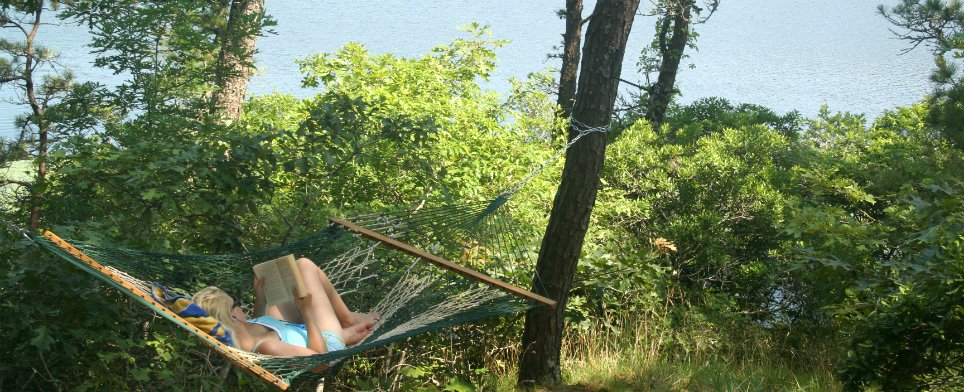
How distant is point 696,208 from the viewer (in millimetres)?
6414

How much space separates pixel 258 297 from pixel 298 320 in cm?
17

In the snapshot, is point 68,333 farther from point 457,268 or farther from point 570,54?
point 570,54

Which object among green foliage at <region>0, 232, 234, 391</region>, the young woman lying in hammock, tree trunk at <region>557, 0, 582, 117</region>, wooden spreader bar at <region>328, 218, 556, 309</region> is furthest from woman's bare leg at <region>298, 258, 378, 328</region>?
tree trunk at <region>557, 0, 582, 117</region>

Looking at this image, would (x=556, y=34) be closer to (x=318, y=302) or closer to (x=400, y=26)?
(x=400, y=26)

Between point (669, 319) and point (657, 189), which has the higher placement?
point (657, 189)

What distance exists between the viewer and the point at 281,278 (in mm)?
3340

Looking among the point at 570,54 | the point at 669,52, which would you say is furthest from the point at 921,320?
the point at 669,52

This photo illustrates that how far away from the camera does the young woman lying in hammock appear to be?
10.3 ft

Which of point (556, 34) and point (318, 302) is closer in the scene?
point (318, 302)

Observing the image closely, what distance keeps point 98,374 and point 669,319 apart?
2.96 metres

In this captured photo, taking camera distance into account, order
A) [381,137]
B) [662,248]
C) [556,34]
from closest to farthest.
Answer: [381,137] → [662,248] → [556,34]

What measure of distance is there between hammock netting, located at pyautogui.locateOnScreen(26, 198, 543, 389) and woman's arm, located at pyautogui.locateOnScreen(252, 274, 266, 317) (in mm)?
90

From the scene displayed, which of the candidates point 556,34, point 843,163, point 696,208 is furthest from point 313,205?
point 556,34

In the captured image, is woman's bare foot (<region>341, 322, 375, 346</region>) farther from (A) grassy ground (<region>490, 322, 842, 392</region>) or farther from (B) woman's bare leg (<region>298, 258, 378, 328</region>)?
(A) grassy ground (<region>490, 322, 842, 392</region>)
